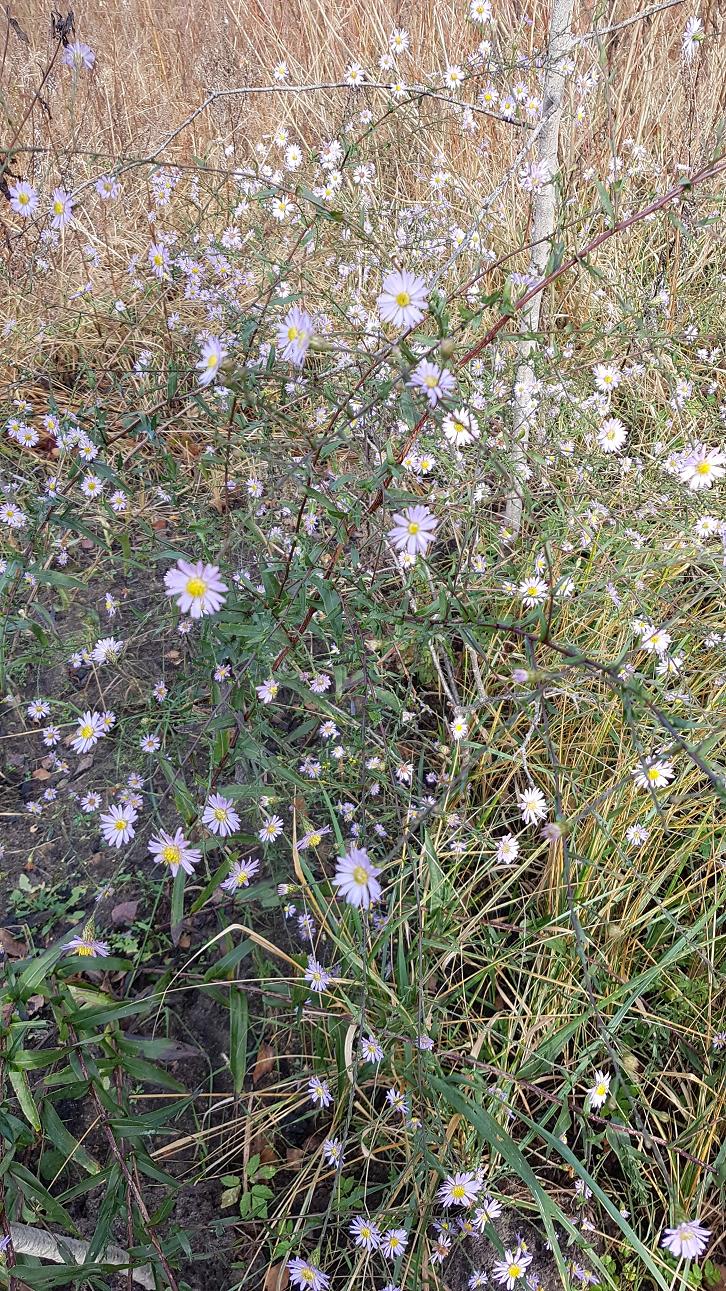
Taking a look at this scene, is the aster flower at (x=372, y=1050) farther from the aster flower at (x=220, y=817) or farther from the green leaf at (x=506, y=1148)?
the aster flower at (x=220, y=817)

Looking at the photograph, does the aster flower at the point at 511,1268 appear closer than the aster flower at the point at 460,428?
Yes

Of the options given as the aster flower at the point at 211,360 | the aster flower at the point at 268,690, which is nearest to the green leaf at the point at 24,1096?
the aster flower at the point at 268,690

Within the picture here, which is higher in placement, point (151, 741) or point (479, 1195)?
point (151, 741)

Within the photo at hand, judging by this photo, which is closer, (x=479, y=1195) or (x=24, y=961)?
(x=24, y=961)

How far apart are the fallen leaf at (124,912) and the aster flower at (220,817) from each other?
52 cm

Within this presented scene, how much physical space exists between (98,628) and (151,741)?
45 centimetres

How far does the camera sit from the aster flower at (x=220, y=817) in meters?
1.30

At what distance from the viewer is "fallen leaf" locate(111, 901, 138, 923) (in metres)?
1.70

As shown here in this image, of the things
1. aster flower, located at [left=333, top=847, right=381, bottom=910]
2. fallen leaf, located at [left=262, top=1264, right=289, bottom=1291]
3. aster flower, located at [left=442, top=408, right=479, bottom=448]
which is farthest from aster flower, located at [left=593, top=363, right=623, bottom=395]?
fallen leaf, located at [left=262, top=1264, right=289, bottom=1291]

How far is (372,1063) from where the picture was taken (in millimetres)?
1349

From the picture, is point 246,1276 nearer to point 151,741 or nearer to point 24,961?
point 24,961

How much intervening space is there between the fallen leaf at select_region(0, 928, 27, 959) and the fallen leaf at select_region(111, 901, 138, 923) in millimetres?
227

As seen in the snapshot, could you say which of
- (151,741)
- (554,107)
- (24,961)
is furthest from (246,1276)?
(554,107)

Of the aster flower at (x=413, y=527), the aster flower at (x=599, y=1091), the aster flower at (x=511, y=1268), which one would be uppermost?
the aster flower at (x=413, y=527)
